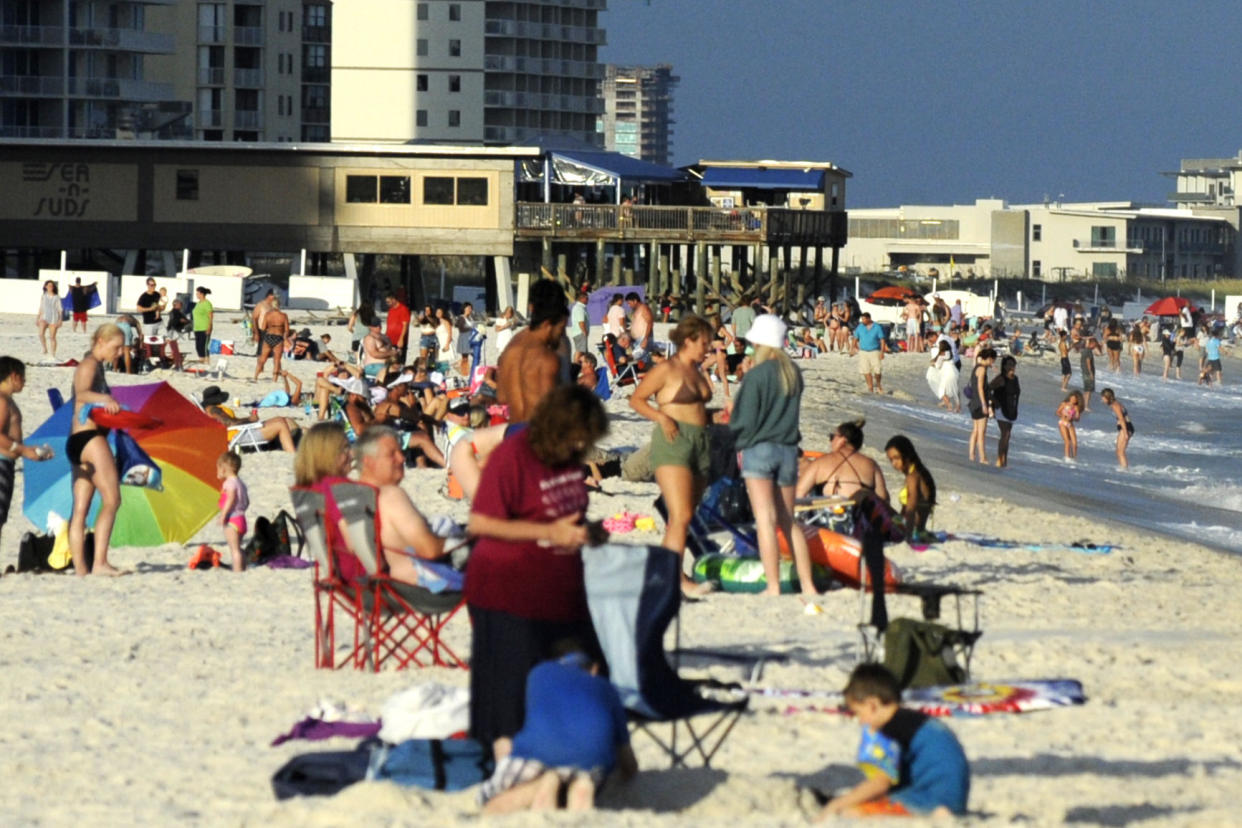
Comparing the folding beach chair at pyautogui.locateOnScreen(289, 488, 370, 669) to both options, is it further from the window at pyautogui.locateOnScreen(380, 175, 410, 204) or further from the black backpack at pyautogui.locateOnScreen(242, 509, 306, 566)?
the window at pyautogui.locateOnScreen(380, 175, 410, 204)

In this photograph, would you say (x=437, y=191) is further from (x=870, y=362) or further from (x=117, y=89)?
(x=117, y=89)

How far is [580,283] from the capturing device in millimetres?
49812

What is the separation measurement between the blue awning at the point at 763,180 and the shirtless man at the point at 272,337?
33050mm

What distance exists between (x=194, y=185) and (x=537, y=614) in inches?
1641

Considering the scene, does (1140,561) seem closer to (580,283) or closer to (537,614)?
(537,614)

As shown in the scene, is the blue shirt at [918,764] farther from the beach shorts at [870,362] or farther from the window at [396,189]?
the window at [396,189]

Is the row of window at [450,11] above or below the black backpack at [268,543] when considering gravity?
above

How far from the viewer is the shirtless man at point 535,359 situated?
817 cm

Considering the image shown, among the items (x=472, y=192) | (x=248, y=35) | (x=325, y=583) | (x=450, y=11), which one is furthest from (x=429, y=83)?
(x=325, y=583)

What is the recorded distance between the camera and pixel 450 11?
313 feet

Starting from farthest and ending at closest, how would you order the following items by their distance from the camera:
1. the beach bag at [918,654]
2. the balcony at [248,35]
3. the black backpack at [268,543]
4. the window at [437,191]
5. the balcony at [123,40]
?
1. the balcony at [248,35]
2. the balcony at [123,40]
3. the window at [437,191]
4. the black backpack at [268,543]
5. the beach bag at [918,654]

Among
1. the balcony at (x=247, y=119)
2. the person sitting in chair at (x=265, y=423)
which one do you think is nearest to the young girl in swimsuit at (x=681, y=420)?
the person sitting in chair at (x=265, y=423)

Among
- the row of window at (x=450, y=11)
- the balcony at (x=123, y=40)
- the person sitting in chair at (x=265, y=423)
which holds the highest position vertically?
the row of window at (x=450, y=11)

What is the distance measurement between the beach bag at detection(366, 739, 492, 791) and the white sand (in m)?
0.07
